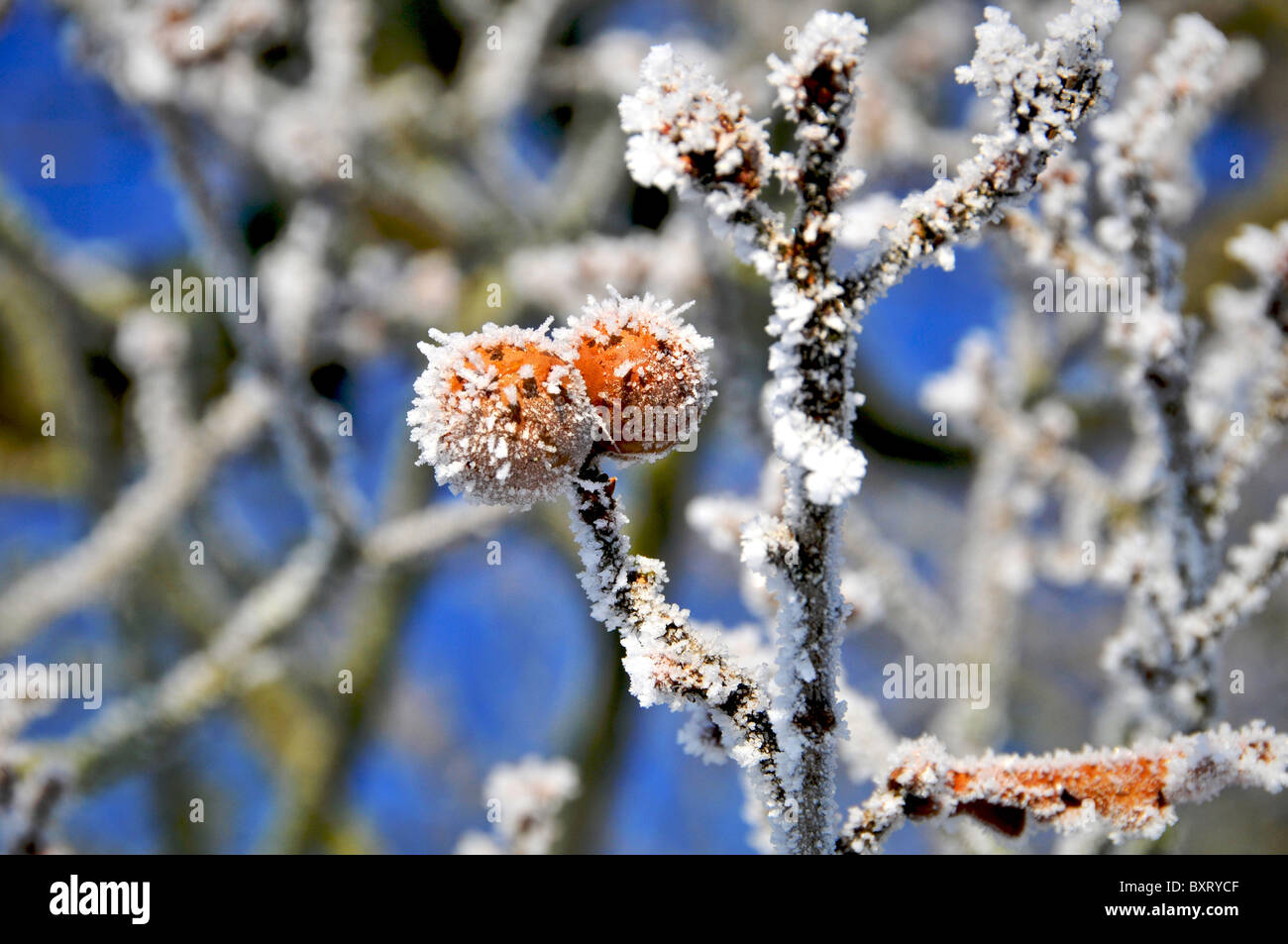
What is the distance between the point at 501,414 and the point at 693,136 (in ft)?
0.92

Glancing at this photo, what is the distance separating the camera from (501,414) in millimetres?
698

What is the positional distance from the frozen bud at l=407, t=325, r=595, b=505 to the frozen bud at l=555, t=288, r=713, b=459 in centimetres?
2

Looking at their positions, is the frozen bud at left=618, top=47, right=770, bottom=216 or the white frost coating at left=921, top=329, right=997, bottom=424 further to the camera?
the white frost coating at left=921, top=329, right=997, bottom=424

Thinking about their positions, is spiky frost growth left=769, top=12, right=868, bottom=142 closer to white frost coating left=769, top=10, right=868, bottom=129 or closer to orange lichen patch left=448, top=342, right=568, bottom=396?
white frost coating left=769, top=10, right=868, bottom=129

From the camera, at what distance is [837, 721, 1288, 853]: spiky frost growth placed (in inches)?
35.9

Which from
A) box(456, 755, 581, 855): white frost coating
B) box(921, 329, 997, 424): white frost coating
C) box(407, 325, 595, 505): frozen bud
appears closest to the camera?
box(407, 325, 595, 505): frozen bud

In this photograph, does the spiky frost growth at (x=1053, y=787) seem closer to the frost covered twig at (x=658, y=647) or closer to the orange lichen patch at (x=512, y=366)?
the frost covered twig at (x=658, y=647)

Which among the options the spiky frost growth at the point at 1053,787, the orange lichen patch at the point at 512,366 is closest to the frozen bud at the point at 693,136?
the orange lichen patch at the point at 512,366

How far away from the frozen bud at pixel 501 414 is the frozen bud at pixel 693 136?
18 cm

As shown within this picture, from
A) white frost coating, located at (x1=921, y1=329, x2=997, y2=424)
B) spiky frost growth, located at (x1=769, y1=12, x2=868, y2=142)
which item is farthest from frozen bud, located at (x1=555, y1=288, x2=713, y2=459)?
white frost coating, located at (x1=921, y1=329, x2=997, y2=424)

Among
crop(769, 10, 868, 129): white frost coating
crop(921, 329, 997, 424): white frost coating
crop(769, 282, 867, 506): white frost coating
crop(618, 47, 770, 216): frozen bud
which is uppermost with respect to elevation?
crop(921, 329, 997, 424): white frost coating

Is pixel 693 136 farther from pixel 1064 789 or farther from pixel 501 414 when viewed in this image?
pixel 1064 789

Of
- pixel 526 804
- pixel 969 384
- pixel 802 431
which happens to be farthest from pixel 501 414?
pixel 969 384

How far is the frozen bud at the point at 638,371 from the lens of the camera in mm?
733
